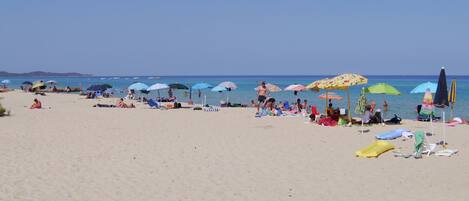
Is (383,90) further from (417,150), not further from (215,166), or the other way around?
(215,166)

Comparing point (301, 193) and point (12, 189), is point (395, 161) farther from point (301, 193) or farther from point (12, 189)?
point (12, 189)

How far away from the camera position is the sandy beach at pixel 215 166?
7.36 metres

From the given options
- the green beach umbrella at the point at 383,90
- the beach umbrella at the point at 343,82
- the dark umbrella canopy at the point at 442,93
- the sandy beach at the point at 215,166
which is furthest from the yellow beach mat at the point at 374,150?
the green beach umbrella at the point at 383,90

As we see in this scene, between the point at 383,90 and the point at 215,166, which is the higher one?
the point at 383,90

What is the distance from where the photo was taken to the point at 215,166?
30.5 feet

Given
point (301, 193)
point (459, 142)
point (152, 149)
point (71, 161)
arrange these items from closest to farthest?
1. point (301, 193)
2. point (71, 161)
3. point (152, 149)
4. point (459, 142)

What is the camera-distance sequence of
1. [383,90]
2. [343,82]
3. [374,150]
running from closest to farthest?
[374,150] → [343,82] → [383,90]

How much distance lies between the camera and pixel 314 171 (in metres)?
8.91

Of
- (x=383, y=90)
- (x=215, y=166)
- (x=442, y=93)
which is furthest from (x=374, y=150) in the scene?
(x=383, y=90)

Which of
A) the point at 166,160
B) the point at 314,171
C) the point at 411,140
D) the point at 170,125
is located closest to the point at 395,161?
the point at 314,171

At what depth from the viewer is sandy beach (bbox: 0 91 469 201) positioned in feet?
24.1

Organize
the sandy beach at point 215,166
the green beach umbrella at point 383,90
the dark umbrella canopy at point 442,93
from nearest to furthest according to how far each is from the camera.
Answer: the sandy beach at point 215,166
the dark umbrella canopy at point 442,93
the green beach umbrella at point 383,90

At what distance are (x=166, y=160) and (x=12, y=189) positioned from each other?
3125mm

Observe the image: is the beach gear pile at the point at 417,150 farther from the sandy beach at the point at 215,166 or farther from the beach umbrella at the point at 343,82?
the beach umbrella at the point at 343,82
